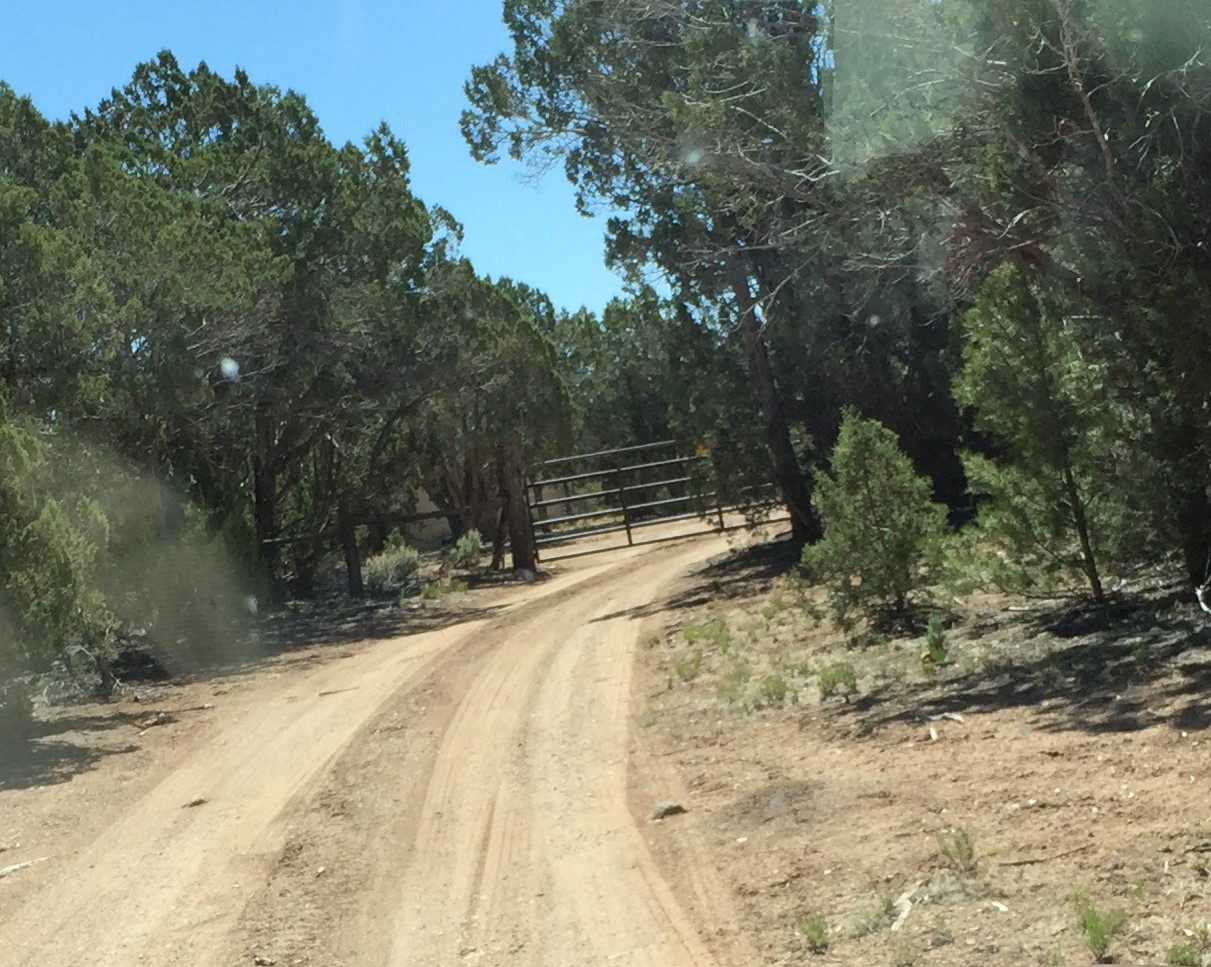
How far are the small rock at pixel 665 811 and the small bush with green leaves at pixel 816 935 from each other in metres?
2.38

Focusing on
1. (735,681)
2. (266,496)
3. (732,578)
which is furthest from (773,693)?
(266,496)

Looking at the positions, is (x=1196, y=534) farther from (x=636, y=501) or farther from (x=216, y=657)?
(x=636, y=501)

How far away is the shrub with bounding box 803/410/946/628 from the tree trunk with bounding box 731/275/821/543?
10.00 metres

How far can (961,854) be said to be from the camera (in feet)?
21.3

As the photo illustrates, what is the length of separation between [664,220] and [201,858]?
14.0 meters

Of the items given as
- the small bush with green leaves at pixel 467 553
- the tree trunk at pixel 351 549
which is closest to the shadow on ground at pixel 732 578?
the tree trunk at pixel 351 549

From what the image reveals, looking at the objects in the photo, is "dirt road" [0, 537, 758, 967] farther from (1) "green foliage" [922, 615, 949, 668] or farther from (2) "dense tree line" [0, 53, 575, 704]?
(2) "dense tree line" [0, 53, 575, 704]

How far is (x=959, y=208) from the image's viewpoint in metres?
11.9

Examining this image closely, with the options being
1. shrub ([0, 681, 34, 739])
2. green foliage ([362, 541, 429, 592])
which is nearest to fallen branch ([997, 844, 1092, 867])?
shrub ([0, 681, 34, 739])

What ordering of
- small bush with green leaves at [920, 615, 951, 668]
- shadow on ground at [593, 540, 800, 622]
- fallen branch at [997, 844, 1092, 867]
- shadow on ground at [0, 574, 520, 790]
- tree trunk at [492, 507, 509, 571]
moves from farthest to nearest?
1. tree trunk at [492, 507, 509, 571]
2. shadow on ground at [593, 540, 800, 622]
3. shadow on ground at [0, 574, 520, 790]
4. small bush with green leaves at [920, 615, 951, 668]
5. fallen branch at [997, 844, 1092, 867]

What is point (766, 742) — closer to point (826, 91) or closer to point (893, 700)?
point (893, 700)

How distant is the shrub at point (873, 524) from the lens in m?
13.7

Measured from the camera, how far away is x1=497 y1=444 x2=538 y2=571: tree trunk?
31.8 m

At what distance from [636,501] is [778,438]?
19382mm
